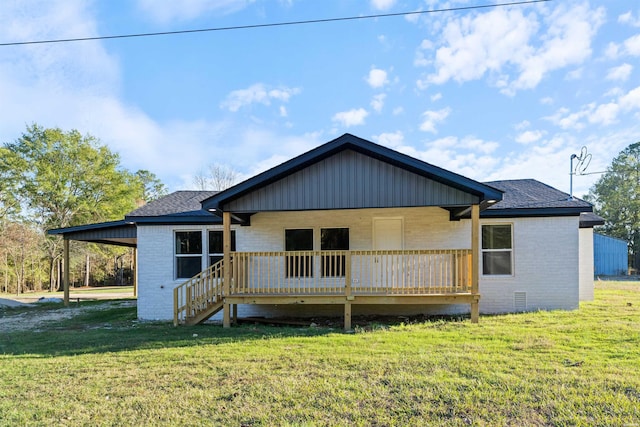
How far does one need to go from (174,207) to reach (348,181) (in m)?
5.72

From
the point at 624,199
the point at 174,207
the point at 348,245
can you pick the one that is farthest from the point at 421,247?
the point at 624,199

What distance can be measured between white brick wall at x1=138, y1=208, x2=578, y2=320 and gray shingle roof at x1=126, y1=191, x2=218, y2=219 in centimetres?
42

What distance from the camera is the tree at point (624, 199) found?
111ft

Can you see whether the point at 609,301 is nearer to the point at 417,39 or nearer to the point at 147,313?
the point at 417,39

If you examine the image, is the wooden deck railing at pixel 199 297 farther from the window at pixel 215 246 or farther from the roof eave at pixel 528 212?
the roof eave at pixel 528 212

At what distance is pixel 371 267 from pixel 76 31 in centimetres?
901

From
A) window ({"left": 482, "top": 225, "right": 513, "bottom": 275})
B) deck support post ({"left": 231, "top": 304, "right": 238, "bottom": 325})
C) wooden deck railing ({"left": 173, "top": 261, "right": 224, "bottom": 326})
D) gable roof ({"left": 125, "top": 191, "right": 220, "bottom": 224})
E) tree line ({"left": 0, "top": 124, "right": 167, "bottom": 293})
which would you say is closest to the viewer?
wooden deck railing ({"left": 173, "top": 261, "right": 224, "bottom": 326})

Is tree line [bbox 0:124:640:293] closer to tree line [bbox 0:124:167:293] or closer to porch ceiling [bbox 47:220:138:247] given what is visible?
tree line [bbox 0:124:167:293]

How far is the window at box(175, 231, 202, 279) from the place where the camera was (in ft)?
35.1

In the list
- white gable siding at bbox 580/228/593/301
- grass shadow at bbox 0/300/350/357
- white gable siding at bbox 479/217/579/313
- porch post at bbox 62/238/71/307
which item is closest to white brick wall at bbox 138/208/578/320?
white gable siding at bbox 479/217/579/313

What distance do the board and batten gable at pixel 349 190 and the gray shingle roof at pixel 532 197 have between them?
2908mm

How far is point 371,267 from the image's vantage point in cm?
951

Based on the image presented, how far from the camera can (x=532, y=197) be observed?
35.3 ft

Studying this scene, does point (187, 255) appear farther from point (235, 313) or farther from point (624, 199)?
point (624, 199)
